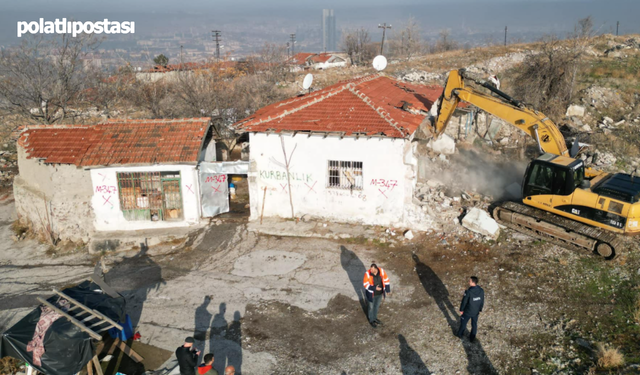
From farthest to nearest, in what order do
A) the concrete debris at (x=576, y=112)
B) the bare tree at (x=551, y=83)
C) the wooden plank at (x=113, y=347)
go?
the bare tree at (x=551, y=83) < the concrete debris at (x=576, y=112) < the wooden plank at (x=113, y=347)

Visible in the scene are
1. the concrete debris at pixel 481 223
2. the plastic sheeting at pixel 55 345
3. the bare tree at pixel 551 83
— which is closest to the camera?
the plastic sheeting at pixel 55 345

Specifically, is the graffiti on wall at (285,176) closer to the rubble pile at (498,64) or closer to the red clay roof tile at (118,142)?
the red clay roof tile at (118,142)

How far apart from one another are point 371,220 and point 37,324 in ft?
33.9

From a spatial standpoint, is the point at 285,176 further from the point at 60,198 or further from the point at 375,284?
the point at 60,198

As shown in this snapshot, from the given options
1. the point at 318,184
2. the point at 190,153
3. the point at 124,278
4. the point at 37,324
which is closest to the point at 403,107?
the point at 318,184

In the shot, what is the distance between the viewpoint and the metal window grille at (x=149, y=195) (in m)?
15.3

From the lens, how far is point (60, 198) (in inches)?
600

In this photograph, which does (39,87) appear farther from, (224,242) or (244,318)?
(244,318)

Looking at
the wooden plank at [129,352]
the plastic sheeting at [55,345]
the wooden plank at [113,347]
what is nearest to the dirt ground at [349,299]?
the wooden plank at [129,352]

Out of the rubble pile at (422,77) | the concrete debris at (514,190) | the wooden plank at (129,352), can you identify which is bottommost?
the wooden plank at (129,352)

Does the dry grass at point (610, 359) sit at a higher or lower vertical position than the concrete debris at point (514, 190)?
lower

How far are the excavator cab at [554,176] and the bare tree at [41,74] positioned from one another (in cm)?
2250

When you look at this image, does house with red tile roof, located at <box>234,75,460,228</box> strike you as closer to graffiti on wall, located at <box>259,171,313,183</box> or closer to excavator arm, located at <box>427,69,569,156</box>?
graffiti on wall, located at <box>259,171,313,183</box>

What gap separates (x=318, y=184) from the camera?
50.9ft
